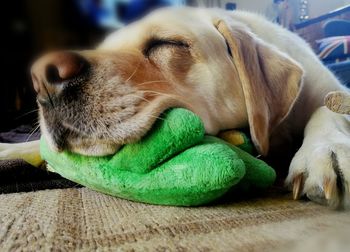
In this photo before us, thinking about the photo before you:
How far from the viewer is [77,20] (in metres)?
1.44

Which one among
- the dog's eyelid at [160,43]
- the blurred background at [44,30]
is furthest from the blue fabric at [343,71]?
the dog's eyelid at [160,43]

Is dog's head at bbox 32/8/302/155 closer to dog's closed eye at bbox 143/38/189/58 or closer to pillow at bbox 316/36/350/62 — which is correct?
dog's closed eye at bbox 143/38/189/58

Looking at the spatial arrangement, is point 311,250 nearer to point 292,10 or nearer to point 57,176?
point 57,176

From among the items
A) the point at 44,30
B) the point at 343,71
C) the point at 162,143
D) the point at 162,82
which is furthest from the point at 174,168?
the point at 343,71

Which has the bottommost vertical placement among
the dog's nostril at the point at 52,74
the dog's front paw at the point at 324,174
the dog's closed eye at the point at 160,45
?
the dog's front paw at the point at 324,174

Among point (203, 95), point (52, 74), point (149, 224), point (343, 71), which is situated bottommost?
point (343, 71)

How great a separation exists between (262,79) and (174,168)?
20.1 inches

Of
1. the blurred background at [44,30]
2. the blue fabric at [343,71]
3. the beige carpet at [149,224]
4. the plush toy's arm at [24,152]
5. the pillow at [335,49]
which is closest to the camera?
the beige carpet at [149,224]

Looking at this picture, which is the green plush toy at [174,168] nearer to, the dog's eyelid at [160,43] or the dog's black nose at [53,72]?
the dog's black nose at [53,72]

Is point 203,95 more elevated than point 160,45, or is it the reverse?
point 160,45

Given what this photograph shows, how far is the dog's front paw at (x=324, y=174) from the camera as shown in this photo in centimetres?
71

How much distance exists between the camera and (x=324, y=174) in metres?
0.74

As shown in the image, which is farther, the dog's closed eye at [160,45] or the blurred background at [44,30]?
the blurred background at [44,30]

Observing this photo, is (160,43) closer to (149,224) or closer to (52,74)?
(52,74)
